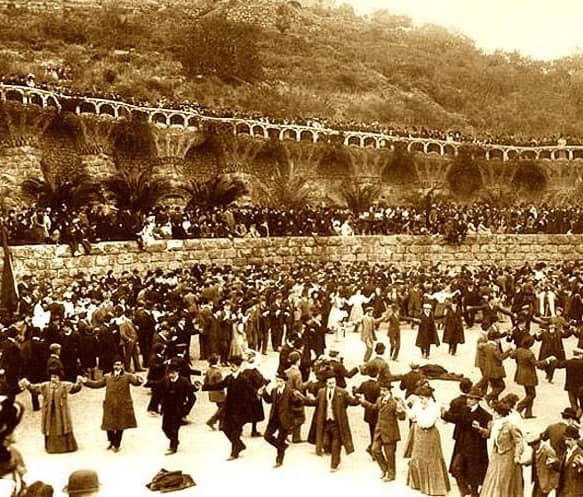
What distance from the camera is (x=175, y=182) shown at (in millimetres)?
38156

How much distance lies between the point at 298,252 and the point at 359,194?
1442 cm

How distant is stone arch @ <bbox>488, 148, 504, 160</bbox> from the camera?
46844 mm

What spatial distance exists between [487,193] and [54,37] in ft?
117

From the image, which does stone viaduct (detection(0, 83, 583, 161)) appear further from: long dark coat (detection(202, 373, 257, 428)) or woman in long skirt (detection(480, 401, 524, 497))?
woman in long skirt (detection(480, 401, 524, 497))

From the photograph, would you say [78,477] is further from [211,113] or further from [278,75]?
[278,75]

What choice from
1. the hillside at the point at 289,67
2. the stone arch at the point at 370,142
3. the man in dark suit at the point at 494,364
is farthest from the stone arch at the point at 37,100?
the man in dark suit at the point at 494,364

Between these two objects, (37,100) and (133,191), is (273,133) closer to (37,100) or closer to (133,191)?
(133,191)

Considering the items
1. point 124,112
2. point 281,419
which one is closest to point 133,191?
point 124,112

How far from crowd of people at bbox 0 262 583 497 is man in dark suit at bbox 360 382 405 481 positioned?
0.05 feet

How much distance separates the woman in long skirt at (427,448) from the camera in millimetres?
8305

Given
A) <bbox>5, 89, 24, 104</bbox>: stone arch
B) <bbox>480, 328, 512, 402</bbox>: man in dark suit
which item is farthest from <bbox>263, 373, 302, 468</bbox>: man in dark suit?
<bbox>5, 89, 24, 104</bbox>: stone arch

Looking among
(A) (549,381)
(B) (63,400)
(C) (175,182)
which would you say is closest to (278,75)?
(C) (175,182)

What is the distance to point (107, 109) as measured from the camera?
120ft

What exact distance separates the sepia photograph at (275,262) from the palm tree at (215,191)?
0.16 meters
